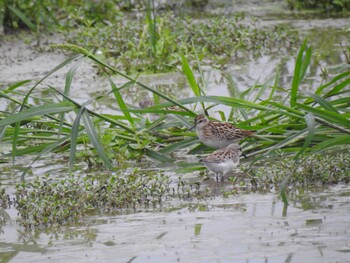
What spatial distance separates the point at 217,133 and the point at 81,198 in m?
1.55

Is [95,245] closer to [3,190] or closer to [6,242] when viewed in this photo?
[6,242]

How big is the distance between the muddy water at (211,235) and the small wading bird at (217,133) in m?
0.95

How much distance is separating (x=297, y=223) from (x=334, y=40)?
8.00 m

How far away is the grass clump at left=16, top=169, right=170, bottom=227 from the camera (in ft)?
20.4

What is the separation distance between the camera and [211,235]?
575cm

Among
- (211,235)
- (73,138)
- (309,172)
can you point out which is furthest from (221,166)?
(211,235)

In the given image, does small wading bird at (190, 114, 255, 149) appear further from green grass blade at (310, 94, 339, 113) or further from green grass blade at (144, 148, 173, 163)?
green grass blade at (310, 94, 339, 113)

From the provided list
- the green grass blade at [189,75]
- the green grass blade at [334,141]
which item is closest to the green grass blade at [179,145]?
the green grass blade at [189,75]

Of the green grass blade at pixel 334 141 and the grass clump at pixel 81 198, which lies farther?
the green grass blade at pixel 334 141

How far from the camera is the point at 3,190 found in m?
6.91

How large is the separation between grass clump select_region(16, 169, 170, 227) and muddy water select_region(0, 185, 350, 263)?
5.1 inches

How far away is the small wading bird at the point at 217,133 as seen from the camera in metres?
7.50

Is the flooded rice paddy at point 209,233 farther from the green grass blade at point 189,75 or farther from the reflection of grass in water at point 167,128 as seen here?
the green grass blade at point 189,75

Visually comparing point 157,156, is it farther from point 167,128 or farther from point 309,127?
point 309,127
